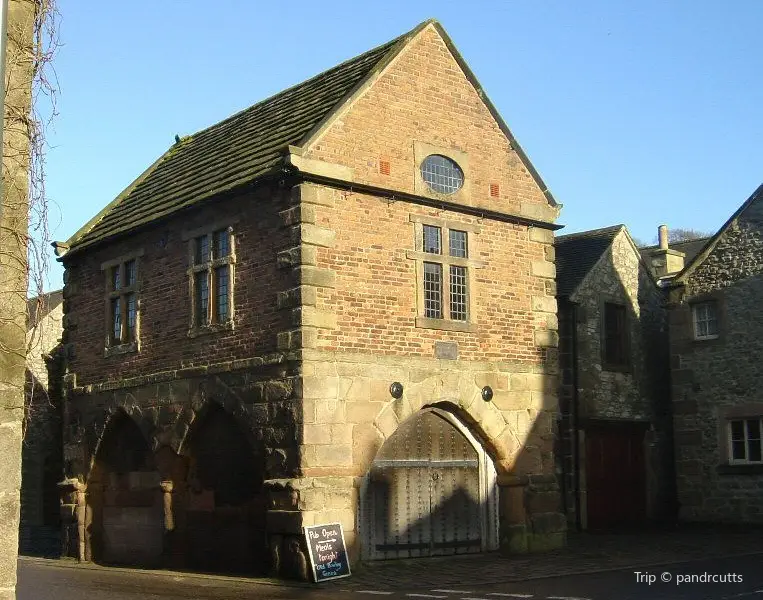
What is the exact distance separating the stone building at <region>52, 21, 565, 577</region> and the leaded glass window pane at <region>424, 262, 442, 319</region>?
40 mm

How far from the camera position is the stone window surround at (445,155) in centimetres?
1886

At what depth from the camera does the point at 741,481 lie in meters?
25.1

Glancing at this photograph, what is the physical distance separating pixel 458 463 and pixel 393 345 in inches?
105

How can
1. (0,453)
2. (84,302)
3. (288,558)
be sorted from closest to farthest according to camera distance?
1. (0,453)
2. (288,558)
3. (84,302)


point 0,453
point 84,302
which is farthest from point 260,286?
point 0,453

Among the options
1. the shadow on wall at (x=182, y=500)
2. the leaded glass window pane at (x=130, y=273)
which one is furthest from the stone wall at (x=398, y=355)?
the leaded glass window pane at (x=130, y=273)

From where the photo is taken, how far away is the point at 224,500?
736 inches

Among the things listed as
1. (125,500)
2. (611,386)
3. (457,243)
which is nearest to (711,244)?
(611,386)

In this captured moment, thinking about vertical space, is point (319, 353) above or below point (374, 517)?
above

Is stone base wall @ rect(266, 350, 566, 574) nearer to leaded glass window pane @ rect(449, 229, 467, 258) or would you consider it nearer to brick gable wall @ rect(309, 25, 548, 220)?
leaded glass window pane @ rect(449, 229, 467, 258)

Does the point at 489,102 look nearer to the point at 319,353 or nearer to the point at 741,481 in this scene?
the point at 319,353

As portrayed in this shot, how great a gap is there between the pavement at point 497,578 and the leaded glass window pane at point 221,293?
4.47m

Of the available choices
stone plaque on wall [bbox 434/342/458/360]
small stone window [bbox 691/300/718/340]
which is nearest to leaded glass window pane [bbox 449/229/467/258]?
stone plaque on wall [bbox 434/342/458/360]

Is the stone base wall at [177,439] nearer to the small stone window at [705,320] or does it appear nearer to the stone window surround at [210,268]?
the stone window surround at [210,268]
